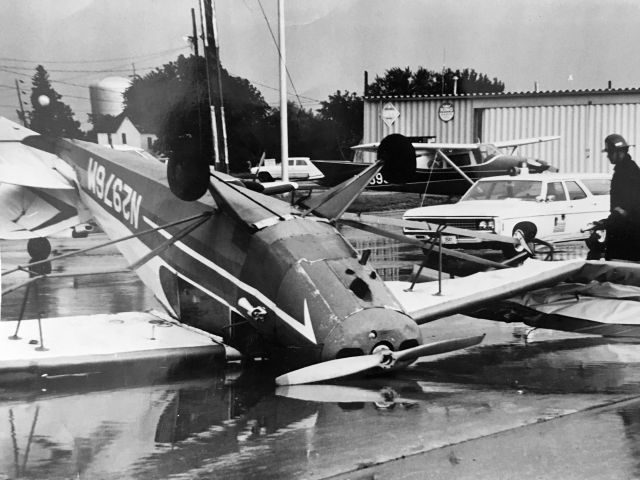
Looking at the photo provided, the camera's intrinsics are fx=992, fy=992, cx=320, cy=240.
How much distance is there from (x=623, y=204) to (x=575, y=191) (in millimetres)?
5978

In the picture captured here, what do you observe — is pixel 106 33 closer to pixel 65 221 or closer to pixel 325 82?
pixel 65 221

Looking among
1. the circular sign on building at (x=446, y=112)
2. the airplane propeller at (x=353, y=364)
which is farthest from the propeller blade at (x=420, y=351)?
the circular sign on building at (x=446, y=112)

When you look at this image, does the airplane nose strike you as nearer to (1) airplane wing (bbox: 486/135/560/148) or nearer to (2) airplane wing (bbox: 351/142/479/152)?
(2) airplane wing (bbox: 351/142/479/152)

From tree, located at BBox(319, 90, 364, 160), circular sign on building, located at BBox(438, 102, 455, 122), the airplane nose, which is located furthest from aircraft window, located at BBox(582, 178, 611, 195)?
circular sign on building, located at BBox(438, 102, 455, 122)

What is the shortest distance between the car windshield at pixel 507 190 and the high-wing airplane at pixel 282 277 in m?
8.39

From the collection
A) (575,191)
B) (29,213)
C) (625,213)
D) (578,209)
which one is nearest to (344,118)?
(575,191)

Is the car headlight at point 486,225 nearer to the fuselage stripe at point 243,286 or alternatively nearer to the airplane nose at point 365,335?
the fuselage stripe at point 243,286

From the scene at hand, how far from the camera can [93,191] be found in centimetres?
1153

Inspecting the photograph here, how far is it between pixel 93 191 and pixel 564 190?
971cm

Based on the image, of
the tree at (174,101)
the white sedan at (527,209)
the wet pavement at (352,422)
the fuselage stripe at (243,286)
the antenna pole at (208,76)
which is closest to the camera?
the wet pavement at (352,422)

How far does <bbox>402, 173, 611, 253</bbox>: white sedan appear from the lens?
17.0 metres

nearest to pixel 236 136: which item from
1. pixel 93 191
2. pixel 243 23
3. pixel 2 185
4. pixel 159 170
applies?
pixel 243 23

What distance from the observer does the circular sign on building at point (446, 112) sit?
3281 cm

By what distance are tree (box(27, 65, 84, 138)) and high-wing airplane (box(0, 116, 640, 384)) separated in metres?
2.41
